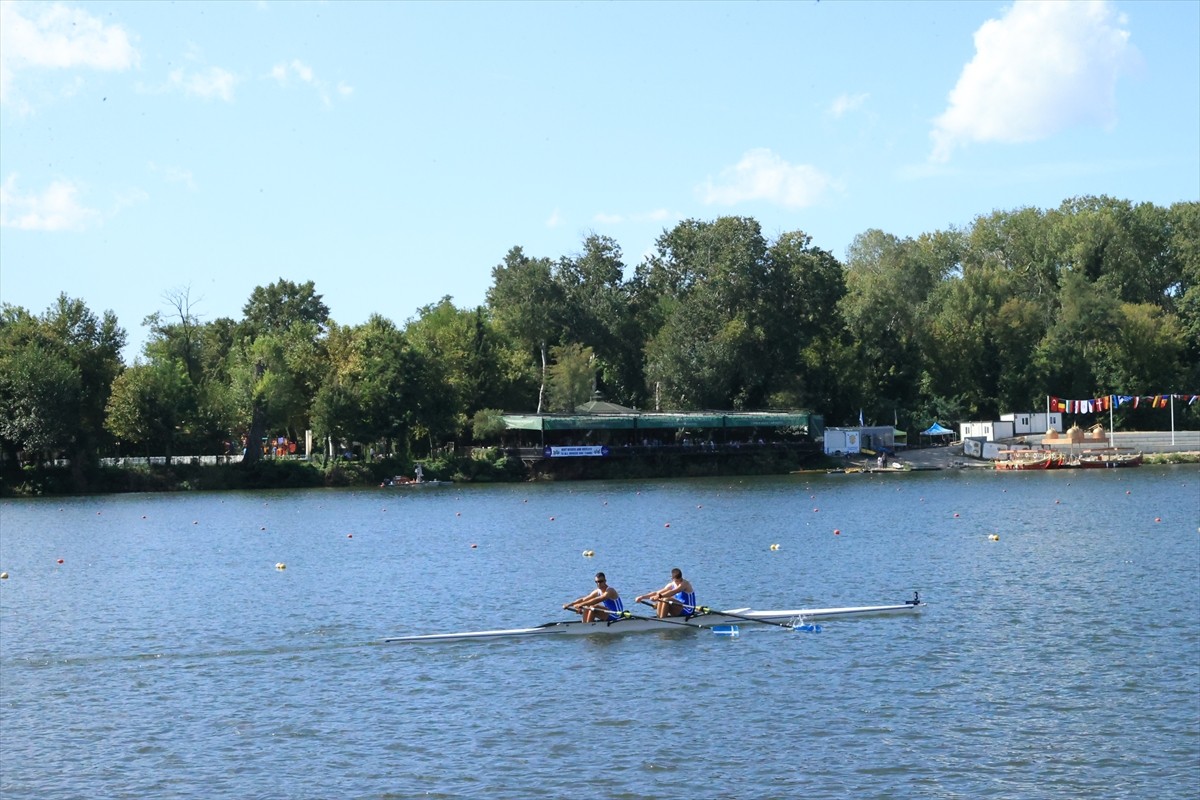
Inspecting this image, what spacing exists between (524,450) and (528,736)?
68456mm

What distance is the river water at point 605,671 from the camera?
1884 centimetres

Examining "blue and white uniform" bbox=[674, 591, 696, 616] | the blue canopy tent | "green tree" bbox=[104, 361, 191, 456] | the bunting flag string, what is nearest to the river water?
"blue and white uniform" bbox=[674, 591, 696, 616]

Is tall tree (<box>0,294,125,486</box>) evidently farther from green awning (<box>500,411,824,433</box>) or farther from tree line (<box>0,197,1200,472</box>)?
green awning (<box>500,411,824,433</box>)

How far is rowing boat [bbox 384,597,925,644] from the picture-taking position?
28.1m

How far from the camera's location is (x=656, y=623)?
29.0m

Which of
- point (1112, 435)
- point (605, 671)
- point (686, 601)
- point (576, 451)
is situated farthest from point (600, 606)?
point (1112, 435)

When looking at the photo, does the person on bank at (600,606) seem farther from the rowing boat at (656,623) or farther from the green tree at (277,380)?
the green tree at (277,380)

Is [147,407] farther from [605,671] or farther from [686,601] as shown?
[605,671]

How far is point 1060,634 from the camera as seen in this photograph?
2761 cm

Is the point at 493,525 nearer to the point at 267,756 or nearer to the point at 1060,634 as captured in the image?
the point at 1060,634

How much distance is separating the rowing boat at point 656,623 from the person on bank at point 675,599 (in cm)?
18

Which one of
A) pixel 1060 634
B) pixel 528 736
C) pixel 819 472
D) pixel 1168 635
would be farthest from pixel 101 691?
pixel 819 472

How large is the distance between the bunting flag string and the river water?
4964cm

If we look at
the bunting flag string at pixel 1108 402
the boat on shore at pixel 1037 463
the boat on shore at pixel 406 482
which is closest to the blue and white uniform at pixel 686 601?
the boat on shore at pixel 406 482
